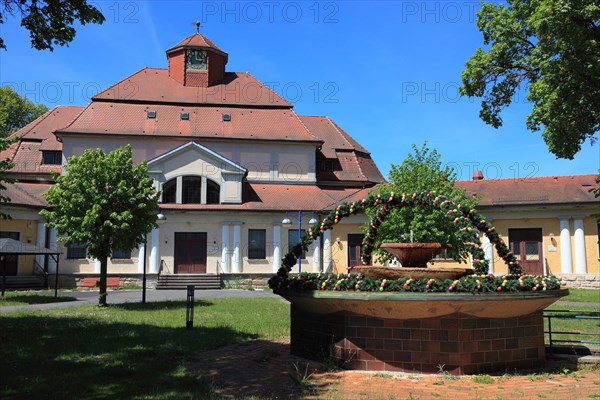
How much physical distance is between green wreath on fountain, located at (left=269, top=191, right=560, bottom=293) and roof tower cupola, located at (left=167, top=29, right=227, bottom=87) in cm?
2958

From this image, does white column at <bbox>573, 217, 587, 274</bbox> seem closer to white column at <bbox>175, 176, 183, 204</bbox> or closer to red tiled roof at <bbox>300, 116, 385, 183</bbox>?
red tiled roof at <bbox>300, 116, 385, 183</bbox>

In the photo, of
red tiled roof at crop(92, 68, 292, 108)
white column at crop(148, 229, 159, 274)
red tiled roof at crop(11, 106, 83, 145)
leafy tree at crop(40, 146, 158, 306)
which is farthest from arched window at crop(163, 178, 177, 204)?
leafy tree at crop(40, 146, 158, 306)

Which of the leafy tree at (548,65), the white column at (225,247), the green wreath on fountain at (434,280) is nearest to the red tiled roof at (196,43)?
the white column at (225,247)

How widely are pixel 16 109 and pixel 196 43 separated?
22510 millimetres

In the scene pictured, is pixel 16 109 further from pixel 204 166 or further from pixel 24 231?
pixel 204 166

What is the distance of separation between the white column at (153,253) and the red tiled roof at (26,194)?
6.40m

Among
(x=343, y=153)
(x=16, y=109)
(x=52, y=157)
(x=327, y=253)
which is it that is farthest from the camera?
(x=16, y=109)

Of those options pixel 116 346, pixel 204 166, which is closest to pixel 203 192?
pixel 204 166

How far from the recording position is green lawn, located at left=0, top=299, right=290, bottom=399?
21.7ft

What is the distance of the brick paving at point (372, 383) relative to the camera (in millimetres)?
6316

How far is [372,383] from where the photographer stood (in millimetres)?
6918

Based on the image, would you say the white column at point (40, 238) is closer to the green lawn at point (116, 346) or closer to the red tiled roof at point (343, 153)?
the green lawn at point (116, 346)

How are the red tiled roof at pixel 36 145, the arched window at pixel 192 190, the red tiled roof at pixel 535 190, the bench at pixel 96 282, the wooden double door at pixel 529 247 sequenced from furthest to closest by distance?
the red tiled roof at pixel 36 145
the arched window at pixel 192 190
the wooden double door at pixel 529 247
the bench at pixel 96 282
the red tiled roof at pixel 535 190

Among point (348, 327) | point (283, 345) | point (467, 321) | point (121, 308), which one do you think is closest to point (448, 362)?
point (467, 321)
